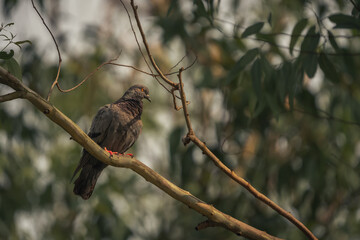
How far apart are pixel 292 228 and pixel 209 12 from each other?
113 inches

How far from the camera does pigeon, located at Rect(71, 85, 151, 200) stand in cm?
352

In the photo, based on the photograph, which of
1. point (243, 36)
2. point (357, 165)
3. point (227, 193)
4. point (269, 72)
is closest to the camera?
point (243, 36)

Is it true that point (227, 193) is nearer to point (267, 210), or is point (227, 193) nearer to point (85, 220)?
point (267, 210)

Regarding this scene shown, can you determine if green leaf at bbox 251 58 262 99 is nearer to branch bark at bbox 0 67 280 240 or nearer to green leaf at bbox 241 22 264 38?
green leaf at bbox 241 22 264 38

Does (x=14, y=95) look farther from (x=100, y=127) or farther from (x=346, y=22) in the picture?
(x=346, y=22)

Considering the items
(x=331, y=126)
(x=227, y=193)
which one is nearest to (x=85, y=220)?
(x=227, y=193)

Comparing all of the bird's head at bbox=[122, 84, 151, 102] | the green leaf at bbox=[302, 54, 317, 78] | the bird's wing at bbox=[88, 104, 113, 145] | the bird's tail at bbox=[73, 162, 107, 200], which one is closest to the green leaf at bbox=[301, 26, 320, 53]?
the green leaf at bbox=[302, 54, 317, 78]

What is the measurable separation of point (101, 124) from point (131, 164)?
121 cm

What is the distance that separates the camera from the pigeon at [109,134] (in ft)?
11.5

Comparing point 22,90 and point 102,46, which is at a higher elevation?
point 102,46

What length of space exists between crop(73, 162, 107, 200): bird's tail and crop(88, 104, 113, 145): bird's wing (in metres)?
0.24

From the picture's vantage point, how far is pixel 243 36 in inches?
122

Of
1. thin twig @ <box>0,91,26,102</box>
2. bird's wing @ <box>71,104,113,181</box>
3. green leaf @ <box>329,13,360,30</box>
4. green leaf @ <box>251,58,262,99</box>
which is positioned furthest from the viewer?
bird's wing @ <box>71,104,113,181</box>

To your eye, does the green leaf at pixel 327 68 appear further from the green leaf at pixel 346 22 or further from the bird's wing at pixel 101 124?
the bird's wing at pixel 101 124
